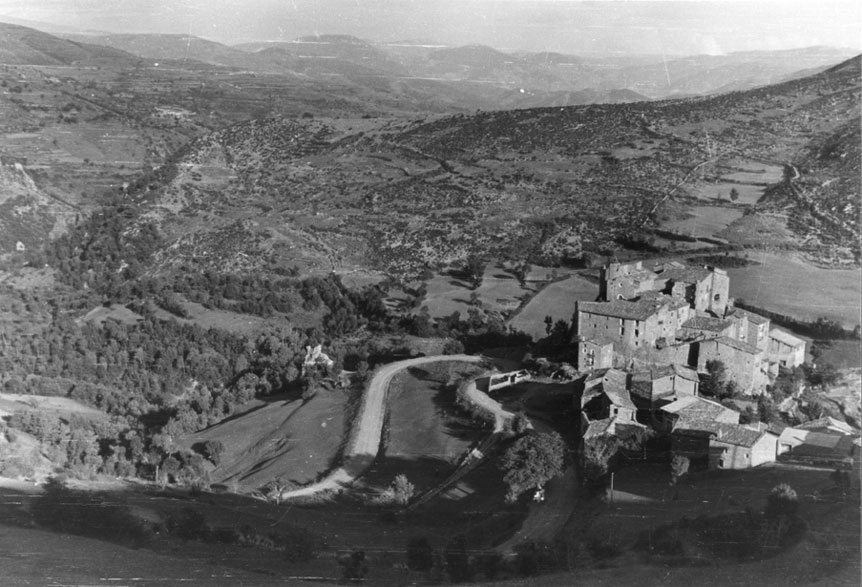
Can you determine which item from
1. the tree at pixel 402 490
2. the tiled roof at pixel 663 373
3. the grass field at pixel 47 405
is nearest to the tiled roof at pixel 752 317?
the tiled roof at pixel 663 373

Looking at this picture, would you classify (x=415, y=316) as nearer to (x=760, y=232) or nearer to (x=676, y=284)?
(x=676, y=284)

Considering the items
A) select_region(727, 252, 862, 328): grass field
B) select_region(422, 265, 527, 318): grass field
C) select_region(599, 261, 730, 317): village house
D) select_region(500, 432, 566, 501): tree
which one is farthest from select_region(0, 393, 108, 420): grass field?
select_region(727, 252, 862, 328): grass field

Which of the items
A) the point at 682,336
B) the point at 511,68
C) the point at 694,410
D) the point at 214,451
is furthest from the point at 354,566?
the point at 511,68

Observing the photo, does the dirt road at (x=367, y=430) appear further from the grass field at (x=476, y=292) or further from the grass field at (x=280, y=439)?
the grass field at (x=476, y=292)

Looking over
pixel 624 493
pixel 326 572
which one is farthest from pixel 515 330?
pixel 326 572

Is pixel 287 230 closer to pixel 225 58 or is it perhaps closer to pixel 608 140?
pixel 608 140

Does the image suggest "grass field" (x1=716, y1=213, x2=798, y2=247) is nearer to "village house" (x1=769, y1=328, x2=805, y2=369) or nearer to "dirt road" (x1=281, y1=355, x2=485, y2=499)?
"village house" (x1=769, y1=328, x2=805, y2=369)
